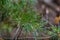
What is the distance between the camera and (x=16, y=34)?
190cm

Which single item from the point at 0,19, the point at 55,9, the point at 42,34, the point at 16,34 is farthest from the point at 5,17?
the point at 55,9

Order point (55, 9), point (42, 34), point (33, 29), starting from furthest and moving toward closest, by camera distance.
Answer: point (55, 9)
point (42, 34)
point (33, 29)

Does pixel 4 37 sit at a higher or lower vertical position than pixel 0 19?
lower

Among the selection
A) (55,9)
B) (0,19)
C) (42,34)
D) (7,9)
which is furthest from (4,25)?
(55,9)

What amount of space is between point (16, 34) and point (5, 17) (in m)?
0.17

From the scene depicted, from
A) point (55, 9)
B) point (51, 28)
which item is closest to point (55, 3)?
point (55, 9)

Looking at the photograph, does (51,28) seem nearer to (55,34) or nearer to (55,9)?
(55,34)

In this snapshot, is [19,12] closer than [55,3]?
Yes

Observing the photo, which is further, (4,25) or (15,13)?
(4,25)

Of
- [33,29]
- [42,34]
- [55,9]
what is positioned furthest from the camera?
[55,9]

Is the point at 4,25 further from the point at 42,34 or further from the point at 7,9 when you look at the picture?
the point at 42,34

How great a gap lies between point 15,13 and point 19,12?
0.04 metres

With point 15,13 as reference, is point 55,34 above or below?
below

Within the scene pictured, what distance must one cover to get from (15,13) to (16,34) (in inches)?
7.3
